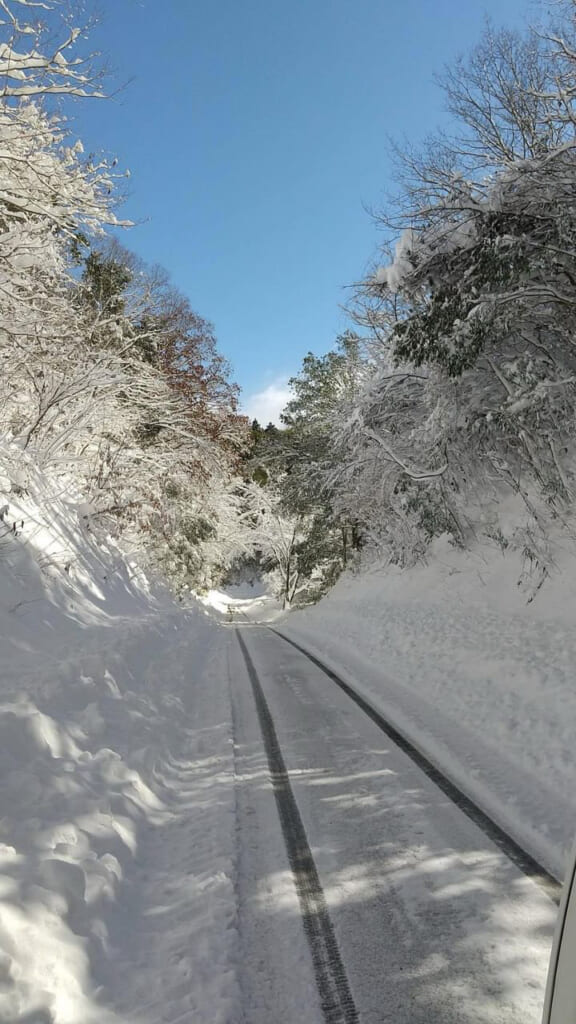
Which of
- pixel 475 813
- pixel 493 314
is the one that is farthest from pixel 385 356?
pixel 475 813

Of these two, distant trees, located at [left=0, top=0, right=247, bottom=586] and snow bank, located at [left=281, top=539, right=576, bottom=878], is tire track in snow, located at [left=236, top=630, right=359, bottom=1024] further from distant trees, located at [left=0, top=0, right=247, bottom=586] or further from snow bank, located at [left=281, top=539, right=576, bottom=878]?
distant trees, located at [left=0, top=0, right=247, bottom=586]

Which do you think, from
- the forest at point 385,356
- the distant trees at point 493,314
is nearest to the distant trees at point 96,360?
the forest at point 385,356

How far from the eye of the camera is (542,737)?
654 cm

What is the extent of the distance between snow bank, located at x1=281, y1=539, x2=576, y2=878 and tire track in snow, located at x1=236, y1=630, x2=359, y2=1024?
1688 mm

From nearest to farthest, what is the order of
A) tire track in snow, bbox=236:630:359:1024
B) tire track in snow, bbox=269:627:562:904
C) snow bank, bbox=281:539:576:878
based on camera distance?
1. tire track in snow, bbox=236:630:359:1024
2. tire track in snow, bbox=269:627:562:904
3. snow bank, bbox=281:539:576:878

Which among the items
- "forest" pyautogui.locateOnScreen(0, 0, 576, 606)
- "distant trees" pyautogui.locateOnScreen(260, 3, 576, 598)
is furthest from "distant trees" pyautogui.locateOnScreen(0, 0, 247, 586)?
"distant trees" pyautogui.locateOnScreen(260, 3, 576, 598)

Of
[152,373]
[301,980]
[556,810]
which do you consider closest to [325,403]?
[152,373]

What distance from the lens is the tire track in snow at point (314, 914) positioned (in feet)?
9.39

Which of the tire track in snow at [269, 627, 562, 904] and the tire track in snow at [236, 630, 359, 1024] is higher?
the tire track in snow at [236, 630, 359, 1024]

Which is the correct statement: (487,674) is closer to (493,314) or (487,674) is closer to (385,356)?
(493,314)

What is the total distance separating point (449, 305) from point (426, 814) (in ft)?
23.1

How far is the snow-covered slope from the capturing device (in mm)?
A: 2918

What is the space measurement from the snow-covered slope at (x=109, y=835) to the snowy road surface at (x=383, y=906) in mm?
237

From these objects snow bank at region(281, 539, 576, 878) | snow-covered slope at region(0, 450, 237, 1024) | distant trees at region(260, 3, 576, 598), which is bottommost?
snow bank at region(281, 539, 576, 878)
